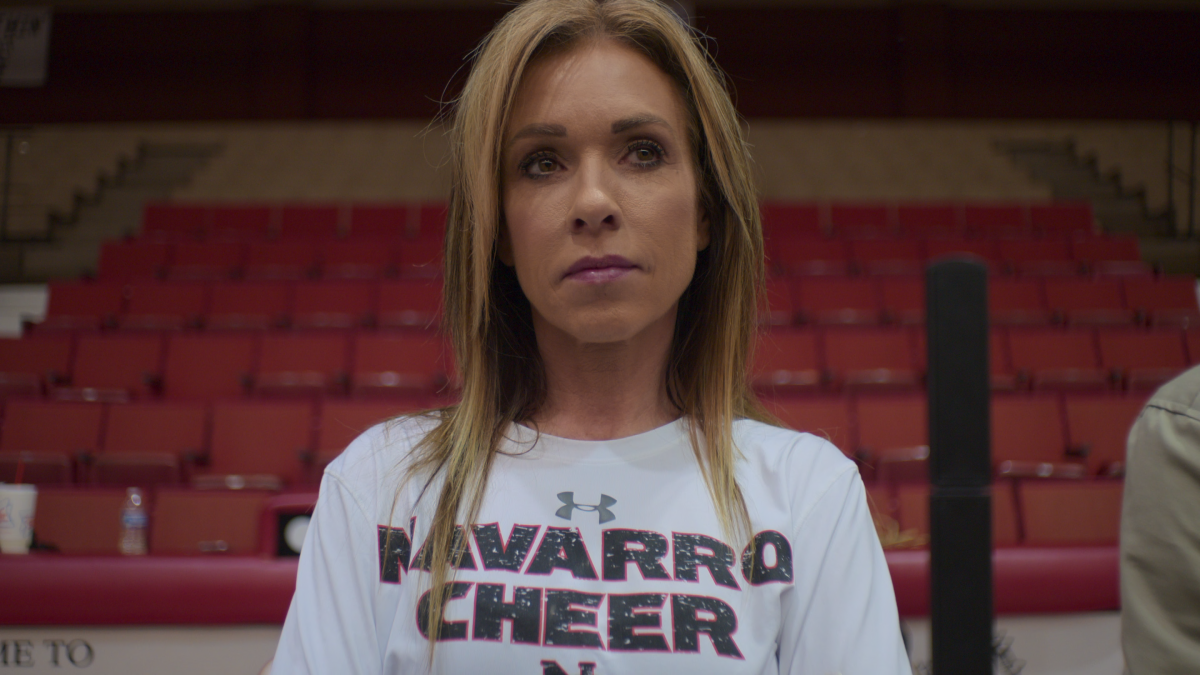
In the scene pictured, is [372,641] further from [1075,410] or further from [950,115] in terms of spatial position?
[950,115]

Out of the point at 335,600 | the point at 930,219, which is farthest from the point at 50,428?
the point at 930,219

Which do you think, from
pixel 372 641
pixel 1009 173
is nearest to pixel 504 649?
pixel 372 641

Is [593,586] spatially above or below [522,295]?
below

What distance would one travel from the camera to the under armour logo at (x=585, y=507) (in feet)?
1.59

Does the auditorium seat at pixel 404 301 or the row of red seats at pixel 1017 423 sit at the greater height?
the auditorium seat at pixel 404 301

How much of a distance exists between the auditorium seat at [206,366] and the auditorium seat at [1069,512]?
2.22 meters

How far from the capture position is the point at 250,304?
317 cm

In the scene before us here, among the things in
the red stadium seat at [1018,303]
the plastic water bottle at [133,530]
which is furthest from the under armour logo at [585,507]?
the red stadium seat at [1018,303]

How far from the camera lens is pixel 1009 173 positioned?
4.86 meters

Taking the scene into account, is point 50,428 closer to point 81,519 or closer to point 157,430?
point 157,430

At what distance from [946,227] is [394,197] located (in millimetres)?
3098

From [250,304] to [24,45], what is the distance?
7.34 ft

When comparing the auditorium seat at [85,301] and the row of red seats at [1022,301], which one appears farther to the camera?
the auditorium seat at [85,301]

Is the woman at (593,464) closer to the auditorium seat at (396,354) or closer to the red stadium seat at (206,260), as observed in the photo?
the auditorium seat at (396,354)
